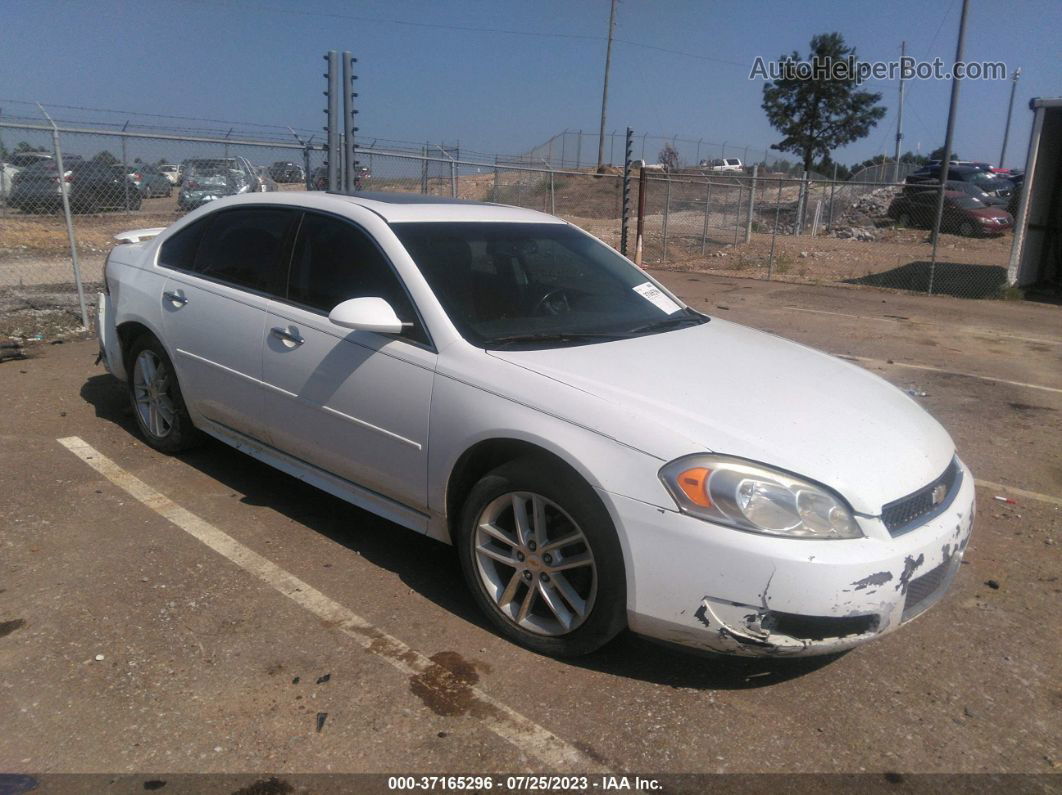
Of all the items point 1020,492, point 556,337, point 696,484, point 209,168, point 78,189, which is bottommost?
point 1020,492

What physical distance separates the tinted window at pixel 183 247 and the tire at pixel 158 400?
17.9 inches

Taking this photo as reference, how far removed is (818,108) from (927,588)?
1678 inches

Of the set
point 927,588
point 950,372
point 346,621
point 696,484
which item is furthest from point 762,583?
point 950,372

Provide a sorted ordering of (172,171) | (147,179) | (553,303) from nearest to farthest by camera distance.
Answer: (553,303) → (147,179) → (172,171)

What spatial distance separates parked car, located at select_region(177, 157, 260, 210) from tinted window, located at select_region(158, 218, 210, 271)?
25.4ft

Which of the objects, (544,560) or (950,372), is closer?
(544,560)

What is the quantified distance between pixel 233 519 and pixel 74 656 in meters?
1.26

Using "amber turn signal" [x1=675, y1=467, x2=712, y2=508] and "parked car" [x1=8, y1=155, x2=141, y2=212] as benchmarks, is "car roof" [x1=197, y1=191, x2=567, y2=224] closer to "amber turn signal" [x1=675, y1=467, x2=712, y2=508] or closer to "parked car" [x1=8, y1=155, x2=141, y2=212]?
"amber turn signal" [x1=675, y1=467, x2=712, y2=508]

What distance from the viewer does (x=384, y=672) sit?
306cm

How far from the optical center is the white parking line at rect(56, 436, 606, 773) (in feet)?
8.82

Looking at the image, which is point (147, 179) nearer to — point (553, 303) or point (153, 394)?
point (153, 394)

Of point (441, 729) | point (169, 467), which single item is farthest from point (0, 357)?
point (441, 729)

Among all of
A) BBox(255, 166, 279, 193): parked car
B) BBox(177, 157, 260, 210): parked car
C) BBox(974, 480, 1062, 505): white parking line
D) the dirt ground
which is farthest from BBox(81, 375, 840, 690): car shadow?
BBox(255, 166, 279, 193): parked car

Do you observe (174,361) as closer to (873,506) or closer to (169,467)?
(169,467)
